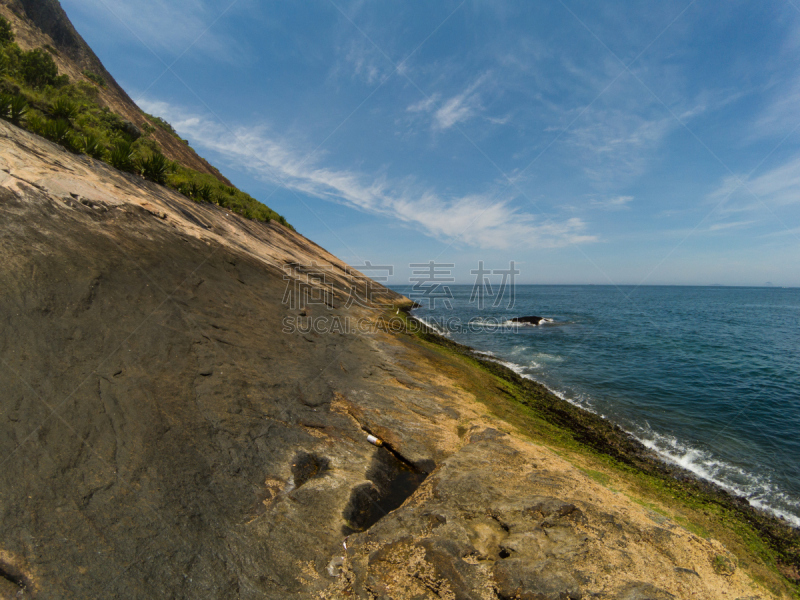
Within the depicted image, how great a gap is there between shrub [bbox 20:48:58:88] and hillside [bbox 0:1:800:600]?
12.4 metres

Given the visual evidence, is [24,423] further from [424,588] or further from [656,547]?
[656,547]

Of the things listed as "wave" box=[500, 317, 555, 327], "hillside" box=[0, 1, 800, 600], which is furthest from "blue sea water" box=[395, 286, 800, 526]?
"wave" box=[500, 317, 555, 327]

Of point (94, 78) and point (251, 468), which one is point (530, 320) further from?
point (94, 78)

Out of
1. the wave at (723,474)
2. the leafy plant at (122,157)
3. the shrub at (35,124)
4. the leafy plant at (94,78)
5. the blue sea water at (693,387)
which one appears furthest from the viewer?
the leafy plant at (94,78)

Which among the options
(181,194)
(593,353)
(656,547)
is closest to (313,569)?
(656,547)

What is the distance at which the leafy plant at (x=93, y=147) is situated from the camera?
48.0ft

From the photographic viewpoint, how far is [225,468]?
6484 millimetres

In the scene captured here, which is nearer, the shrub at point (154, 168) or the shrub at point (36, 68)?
the shrub at point (154, 168)

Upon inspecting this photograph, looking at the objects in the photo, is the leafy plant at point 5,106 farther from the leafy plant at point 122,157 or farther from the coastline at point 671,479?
the coastline at point 671,479

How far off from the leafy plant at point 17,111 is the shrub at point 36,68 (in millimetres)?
10594

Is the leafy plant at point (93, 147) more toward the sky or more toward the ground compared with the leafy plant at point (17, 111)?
more toward the ground

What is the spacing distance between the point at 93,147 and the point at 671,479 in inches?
1031

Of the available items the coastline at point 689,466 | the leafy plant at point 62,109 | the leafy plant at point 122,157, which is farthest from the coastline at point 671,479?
the leafy plant at point 62,109

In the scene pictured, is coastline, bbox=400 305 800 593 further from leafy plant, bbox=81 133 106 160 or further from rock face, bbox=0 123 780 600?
leafy plant, bbox=81 133 106 160
